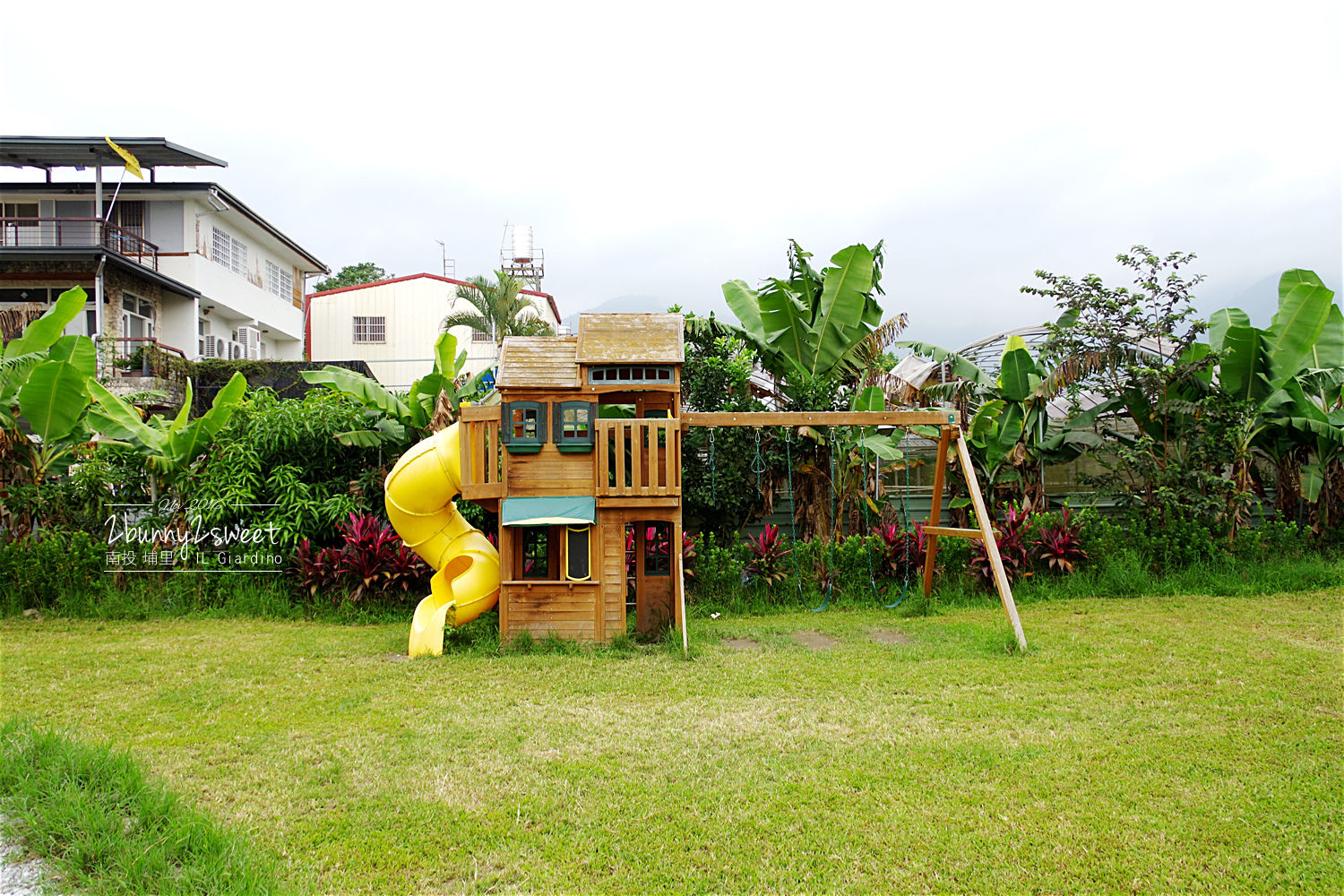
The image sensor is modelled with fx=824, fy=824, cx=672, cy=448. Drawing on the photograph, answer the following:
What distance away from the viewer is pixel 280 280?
28828mm

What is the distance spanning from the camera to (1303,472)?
12070 mm

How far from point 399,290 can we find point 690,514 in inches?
844

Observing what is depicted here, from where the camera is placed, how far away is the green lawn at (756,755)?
4020 millimetres

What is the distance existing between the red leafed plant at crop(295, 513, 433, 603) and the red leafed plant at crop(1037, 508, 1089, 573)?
8.37m

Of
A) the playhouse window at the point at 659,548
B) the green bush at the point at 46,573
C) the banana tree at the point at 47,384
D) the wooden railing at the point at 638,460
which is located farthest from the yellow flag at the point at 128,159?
the wooden railing at the point at 638,460

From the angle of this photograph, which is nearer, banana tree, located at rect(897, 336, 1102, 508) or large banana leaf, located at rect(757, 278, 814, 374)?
large banana leaf, located at rect(757, 278, 814, 374)

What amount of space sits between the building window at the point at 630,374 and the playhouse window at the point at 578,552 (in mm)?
Result: 1595

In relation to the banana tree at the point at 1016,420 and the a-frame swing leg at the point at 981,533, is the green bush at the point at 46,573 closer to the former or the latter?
the a-frame swing leg at the point at 981,533

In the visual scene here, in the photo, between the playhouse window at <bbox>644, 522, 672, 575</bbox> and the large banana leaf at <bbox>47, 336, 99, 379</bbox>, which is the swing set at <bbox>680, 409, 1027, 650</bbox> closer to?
the playhouse window at <bbox>644, 522, 672, 575</bbox>

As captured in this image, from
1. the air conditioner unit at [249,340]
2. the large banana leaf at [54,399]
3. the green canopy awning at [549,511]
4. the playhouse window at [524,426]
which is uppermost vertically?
the air conditioner unit at [249,340]

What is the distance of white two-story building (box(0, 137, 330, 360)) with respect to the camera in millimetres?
20281

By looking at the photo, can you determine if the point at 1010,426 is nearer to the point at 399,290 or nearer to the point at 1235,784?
the point at 1235,784

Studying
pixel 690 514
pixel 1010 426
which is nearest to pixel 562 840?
pixel 690 514

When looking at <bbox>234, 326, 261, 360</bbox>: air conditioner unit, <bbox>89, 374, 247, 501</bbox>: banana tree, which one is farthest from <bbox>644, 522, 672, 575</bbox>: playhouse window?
<bbox>234, 326, 261, 360</bbox>: air conditioner unit
